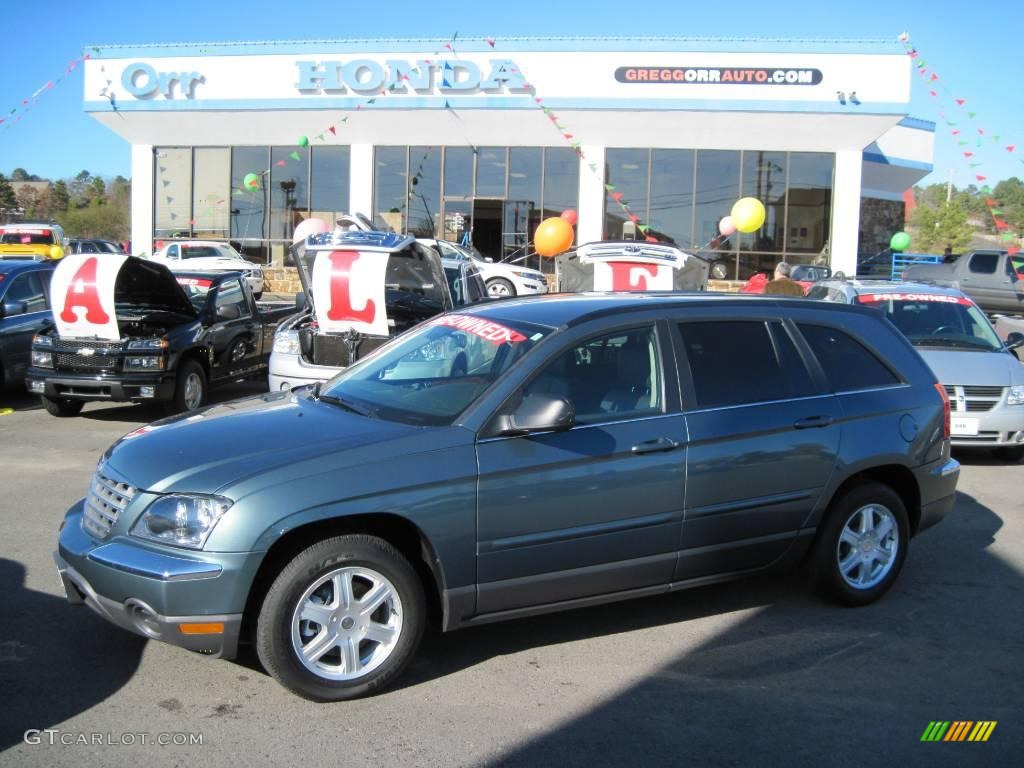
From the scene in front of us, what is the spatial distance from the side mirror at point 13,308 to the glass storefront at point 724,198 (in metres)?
18.4

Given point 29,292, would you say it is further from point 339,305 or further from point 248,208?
point 248,208

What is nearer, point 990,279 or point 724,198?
point 990,279

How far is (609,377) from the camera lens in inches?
183

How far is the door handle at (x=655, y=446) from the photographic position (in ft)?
14.7

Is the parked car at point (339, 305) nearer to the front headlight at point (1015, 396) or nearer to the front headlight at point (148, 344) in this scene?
the front headlight at point (148, 344)

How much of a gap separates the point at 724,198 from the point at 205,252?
1467 cm

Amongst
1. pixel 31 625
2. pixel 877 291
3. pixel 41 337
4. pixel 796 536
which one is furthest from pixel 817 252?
pixel 31 625

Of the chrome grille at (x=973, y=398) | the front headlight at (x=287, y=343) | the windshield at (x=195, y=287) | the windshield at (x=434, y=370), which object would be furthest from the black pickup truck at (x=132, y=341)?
the chrome grille at (x=973, y=398)

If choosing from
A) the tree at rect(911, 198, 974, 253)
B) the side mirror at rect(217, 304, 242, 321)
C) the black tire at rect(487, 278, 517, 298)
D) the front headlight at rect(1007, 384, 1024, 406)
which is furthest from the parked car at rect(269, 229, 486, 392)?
the tree at rect(911, 198, 974, 253)

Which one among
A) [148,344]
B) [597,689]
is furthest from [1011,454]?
[148,344]

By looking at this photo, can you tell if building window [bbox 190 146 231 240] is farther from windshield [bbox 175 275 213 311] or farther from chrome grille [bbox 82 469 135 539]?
chrome grille [bbox 82 469 135 539]

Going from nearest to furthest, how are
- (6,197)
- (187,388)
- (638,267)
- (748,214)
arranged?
(187,388), (638,267), (748,214), (6,197)

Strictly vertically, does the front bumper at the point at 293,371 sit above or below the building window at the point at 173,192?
below

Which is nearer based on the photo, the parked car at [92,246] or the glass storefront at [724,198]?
the glass storefront at [724,198]
